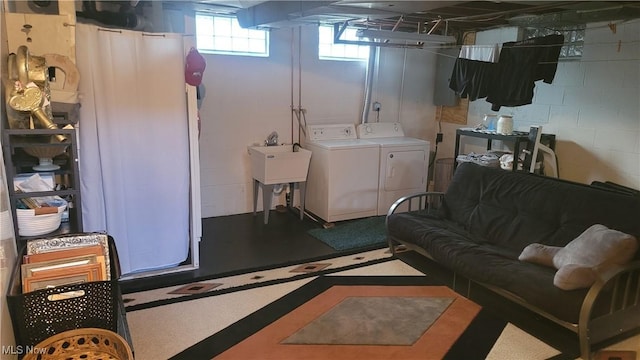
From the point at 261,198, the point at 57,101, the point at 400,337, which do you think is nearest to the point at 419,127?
the point at 261,198

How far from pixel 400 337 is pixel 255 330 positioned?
87 cm

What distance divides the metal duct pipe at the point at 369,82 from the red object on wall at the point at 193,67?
250 cm

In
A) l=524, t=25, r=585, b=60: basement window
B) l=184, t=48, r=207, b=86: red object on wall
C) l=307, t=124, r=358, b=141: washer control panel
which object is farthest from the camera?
l=307, t=124, r=358, b=141: washer control panel

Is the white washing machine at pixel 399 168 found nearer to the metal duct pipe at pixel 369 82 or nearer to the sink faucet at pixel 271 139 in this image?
the metal duct pipe at pixel 369 82

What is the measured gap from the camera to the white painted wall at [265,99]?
461 centimetres

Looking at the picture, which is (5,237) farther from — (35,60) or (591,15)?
(591,15)

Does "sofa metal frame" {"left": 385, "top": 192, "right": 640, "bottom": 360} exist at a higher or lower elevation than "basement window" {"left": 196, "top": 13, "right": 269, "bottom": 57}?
→ lower

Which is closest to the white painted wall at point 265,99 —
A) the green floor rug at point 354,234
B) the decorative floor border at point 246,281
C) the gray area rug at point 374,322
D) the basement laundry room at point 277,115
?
the basement laundry room at point 277,115

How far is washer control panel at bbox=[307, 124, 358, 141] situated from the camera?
4.95 metres

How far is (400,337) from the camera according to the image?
8.80ft

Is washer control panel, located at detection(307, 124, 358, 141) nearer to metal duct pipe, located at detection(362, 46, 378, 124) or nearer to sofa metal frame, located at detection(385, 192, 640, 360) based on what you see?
metal duct pipe, located at detection(362, 46, 378, 124)

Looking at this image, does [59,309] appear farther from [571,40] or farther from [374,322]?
[571,40]

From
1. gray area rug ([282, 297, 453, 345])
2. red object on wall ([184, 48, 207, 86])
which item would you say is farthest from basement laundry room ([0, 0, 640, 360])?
gray area rug ([282, 297, 453, 345])

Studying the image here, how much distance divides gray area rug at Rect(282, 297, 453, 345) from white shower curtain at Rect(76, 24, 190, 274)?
1.36 metres
